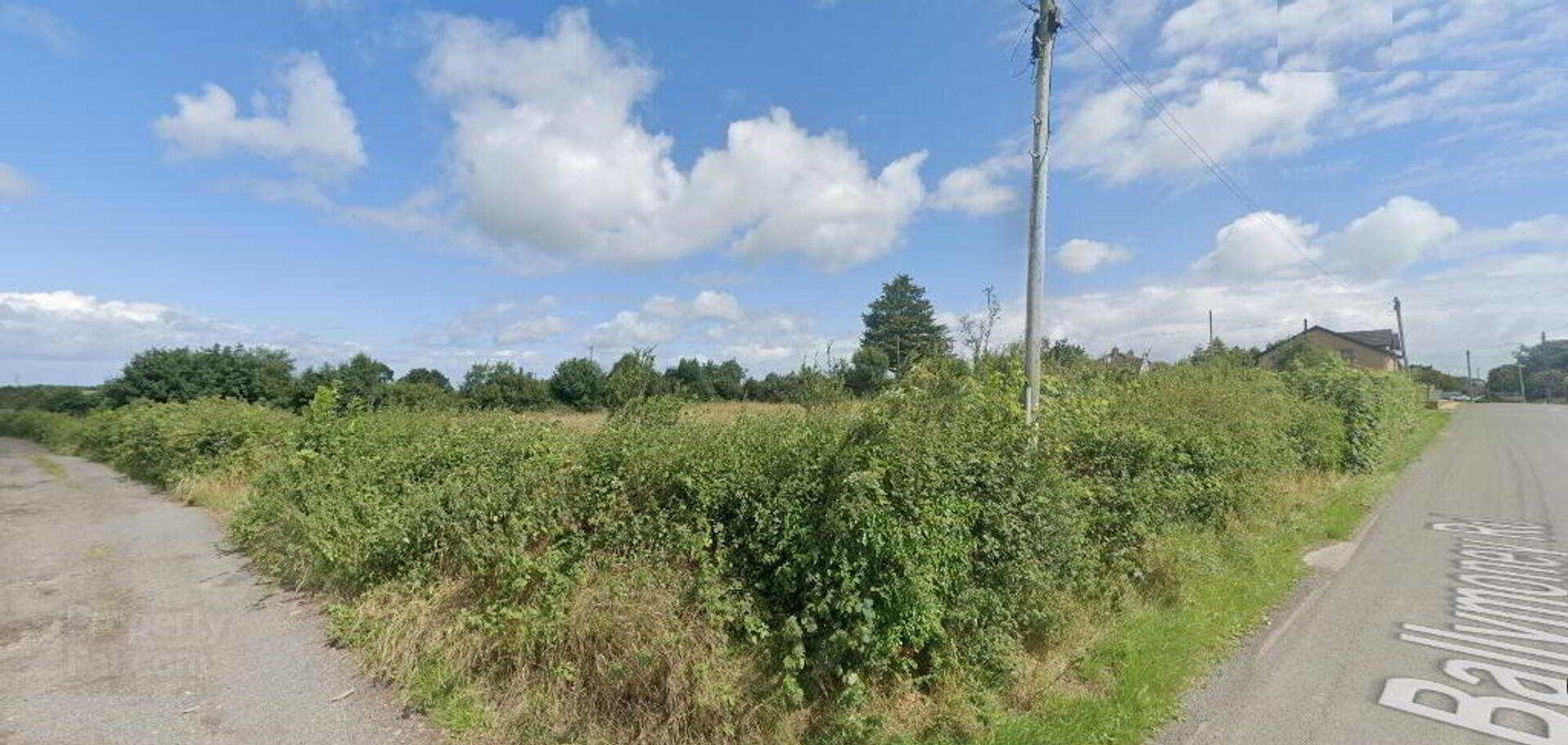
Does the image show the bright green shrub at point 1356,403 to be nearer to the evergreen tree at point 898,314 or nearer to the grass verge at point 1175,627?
the grass verge at point 1175,627

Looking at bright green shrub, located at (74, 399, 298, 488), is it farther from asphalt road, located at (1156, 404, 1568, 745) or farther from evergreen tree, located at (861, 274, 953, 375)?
evergreen tree, located at (861, 274, 953, 375)

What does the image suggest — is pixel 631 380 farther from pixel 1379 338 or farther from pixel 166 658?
pixel 1379 338

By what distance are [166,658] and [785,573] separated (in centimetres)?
475

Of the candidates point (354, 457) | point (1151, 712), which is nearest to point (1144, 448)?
point (1151, 712)

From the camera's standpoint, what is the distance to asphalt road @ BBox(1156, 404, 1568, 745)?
12.3ft

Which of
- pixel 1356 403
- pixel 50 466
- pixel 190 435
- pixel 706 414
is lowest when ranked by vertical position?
pixel 50 466

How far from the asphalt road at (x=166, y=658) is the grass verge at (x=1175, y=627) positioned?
380 cm

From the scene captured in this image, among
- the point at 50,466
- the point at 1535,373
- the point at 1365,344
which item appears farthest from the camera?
the point at 1535,373

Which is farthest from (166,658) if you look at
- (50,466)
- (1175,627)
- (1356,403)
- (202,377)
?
(202,377)

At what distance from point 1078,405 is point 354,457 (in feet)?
27.1

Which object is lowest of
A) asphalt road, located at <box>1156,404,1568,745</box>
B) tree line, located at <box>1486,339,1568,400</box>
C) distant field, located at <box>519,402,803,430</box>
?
asphalt road, located at <box>1156,404,1568,745</box>

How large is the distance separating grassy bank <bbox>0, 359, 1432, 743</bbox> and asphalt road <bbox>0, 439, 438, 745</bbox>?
1.05 ft

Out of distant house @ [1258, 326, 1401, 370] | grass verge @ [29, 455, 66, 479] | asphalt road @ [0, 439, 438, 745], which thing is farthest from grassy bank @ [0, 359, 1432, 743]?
distant house @ [1258, 326, 1401, 370]

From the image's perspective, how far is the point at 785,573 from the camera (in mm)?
3822
